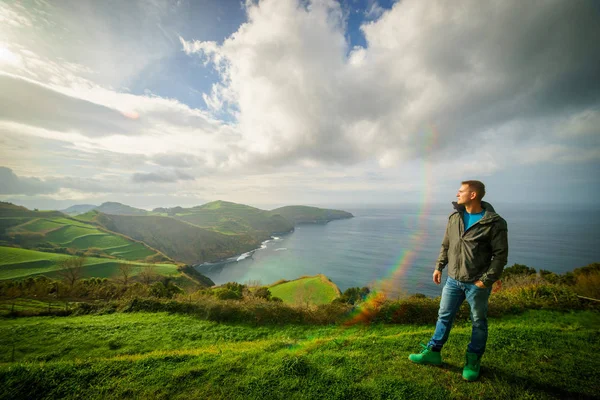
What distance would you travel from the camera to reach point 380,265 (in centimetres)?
6938

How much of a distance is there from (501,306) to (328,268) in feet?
219

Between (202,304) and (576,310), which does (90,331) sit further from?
(576,310)

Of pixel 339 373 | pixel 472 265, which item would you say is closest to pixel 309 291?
pixel 339 373

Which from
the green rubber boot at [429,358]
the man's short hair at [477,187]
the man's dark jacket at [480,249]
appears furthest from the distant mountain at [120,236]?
the man's short hair at [477,187]

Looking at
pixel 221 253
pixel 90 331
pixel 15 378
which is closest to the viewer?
pixel 15 378

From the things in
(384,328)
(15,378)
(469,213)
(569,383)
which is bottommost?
(384,328)

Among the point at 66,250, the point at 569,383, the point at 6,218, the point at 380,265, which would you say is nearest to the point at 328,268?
the point at 380,265

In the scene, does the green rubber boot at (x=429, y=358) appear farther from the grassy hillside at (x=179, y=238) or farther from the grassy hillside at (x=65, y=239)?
the grassy hillside at (x=179, y=238)

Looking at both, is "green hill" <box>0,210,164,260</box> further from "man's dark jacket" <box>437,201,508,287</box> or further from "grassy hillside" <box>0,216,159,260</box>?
"man's dark jacket" <box>437,201,508,287</box>

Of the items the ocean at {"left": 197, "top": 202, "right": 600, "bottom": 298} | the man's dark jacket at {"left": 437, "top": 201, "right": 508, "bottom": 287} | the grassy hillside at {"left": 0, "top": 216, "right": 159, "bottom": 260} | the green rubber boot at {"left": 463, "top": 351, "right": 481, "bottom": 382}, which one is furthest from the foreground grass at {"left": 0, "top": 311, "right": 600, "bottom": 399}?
the grassy hillside at {"left": 0, "top": 216, "right": 159, "bottom": 260}

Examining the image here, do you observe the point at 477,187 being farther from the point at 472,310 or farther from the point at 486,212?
the point at 472,310

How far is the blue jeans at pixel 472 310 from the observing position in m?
3.51

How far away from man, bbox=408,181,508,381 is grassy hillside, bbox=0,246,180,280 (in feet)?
224

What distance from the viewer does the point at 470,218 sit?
3.84 m
